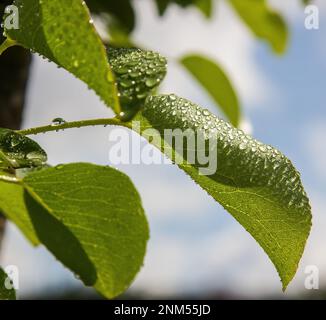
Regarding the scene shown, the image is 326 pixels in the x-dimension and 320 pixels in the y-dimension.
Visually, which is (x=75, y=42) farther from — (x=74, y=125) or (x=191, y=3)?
(x=191, y=3)

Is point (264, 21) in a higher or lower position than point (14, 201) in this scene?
higher

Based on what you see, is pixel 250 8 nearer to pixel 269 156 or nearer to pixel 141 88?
pixel 269 156

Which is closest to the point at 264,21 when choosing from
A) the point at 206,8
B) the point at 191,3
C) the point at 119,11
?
the point at 206,8

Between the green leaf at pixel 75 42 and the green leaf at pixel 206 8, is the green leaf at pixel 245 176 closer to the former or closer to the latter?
the green leaf at pixel 75 42

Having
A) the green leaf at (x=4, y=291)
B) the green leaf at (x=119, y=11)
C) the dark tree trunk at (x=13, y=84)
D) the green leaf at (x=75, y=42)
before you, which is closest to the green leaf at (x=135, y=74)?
the green leaf at (x=75, y=42)
